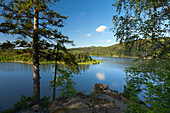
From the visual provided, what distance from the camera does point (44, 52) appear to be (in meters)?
7.11

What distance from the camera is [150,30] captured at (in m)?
3.33

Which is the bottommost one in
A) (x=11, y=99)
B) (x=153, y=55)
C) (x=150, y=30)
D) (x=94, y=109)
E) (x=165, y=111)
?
(x=11, y=99)

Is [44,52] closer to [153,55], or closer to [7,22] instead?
[7,22]

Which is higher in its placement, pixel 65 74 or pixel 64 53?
pixel 64 53

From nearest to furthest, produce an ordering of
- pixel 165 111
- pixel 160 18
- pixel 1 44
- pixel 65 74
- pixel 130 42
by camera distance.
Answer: pixel 165 111 < pixel 160 18 < pixel 130 42 < pixel 1 44 < pixel 65 74

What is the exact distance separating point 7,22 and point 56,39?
3.22m

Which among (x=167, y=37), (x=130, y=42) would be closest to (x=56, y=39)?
(x=130, y=42)

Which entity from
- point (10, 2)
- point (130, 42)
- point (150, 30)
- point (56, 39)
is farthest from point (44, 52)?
point (150, 30)

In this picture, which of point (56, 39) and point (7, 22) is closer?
point (7, 22)

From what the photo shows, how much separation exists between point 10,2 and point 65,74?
6.82 m

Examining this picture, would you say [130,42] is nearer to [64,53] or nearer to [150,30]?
[150,30]

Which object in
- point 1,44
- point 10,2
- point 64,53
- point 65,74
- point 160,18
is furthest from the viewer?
point 64,53

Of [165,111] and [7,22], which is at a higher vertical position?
[7,22]

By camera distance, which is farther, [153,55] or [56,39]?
[56,39]
